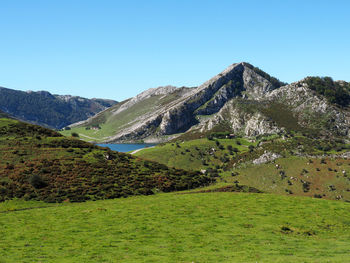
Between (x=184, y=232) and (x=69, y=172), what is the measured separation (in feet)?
168

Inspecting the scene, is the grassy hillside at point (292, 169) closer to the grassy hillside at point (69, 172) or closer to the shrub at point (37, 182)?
the grassy hillside at point (69, 172)

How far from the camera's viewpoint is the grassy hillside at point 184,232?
28.2m

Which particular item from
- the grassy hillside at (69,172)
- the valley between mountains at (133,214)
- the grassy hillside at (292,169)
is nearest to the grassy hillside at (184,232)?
the valley between mountains at (133,214)

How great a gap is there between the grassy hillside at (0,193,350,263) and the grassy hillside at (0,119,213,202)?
11386 mm

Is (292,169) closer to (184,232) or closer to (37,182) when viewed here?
(37,182)

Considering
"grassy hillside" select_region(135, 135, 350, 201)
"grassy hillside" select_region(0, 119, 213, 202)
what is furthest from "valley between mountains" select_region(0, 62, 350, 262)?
"grassy hillside" select_region(135, 135, 350, 201)

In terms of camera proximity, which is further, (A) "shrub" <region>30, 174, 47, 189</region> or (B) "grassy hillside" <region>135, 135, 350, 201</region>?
(B) "grassy hillside" <region>135, 135, 350, 201</region>

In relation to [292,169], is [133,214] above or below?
above

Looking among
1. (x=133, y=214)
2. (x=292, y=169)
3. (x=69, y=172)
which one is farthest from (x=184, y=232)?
(x=292, y=169)

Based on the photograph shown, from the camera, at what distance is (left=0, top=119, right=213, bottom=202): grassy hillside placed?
66.2 metres

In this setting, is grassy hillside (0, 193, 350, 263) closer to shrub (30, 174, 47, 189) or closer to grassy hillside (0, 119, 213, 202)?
shrub (30, 174, 47, 189)

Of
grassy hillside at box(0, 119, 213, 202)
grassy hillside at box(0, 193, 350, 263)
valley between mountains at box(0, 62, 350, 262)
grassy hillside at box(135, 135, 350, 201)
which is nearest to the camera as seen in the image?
grassy hillside at box(0, 193, 350, 263)

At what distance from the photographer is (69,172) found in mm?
77375

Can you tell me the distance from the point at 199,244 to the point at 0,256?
21.3 metres
